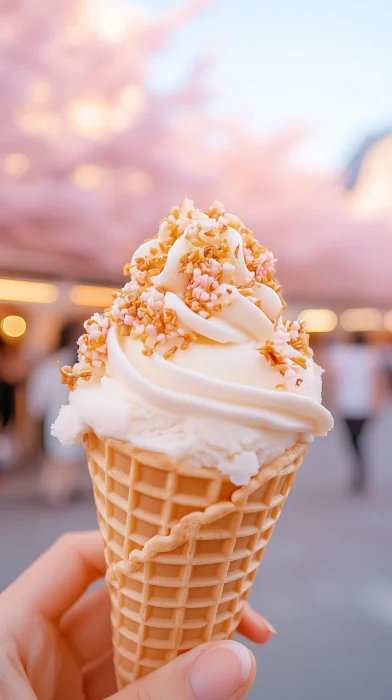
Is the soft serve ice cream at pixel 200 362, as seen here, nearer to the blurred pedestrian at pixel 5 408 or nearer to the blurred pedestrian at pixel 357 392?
the blurred pedestrian at pixel 357 392

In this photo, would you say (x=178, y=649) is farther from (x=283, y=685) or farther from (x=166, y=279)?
(x=283, y=685)

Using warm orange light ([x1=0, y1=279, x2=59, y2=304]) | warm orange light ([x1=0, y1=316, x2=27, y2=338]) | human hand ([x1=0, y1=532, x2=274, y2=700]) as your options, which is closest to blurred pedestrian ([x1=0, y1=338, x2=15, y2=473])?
warm orange light ([x1=0, y1=279, x2=59, y2=304])

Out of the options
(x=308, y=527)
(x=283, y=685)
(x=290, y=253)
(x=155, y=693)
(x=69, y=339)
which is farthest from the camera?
(x=290, y=253)

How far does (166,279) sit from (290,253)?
11.6m

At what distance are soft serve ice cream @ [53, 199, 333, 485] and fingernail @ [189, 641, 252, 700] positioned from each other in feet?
1.45

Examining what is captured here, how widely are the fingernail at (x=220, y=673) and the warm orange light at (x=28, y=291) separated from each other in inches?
338

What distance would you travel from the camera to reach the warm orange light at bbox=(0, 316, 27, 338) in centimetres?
977

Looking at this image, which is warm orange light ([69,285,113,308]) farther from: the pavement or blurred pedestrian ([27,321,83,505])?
A: blurred pedestrian ([27,321,83,505])

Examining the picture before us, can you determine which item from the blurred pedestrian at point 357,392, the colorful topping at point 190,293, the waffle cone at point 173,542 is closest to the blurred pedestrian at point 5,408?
the blurred pedestrian at point 357,392

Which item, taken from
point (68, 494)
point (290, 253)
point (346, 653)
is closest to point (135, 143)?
point (290, 253)

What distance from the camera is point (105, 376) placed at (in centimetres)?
131

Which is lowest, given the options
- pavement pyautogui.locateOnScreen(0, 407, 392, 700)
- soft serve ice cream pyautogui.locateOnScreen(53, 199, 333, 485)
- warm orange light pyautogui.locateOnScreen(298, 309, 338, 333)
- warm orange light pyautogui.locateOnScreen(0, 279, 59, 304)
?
pavement pyautogui.locateOnScreen(0, 407, 392, 700)

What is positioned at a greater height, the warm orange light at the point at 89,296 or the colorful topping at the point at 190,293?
the warm orange light at the point at 89,296

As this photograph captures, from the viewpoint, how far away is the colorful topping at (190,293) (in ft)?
4.16
